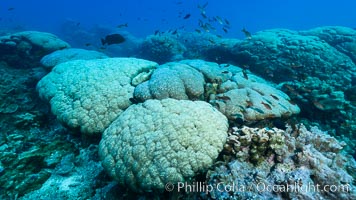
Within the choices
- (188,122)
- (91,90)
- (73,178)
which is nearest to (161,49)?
(91,90)

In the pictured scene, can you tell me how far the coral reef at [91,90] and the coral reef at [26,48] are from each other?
3.29 m

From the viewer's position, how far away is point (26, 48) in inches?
392

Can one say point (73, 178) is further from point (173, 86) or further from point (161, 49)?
point (161, 49)

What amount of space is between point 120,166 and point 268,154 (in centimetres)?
276

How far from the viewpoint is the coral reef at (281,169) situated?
3410 mm

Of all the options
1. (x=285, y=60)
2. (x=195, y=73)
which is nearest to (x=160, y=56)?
(x=285, y=60)

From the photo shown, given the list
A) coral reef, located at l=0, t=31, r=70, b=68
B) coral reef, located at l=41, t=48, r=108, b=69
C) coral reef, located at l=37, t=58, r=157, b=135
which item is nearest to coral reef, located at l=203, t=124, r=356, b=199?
coral reef, located at l=37, t=58, r=157, b=135

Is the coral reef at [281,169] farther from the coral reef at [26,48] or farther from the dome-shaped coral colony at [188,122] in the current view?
the coral reef at [26,48]

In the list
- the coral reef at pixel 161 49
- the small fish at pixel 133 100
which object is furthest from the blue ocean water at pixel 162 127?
the coral reef at pixel 161 49

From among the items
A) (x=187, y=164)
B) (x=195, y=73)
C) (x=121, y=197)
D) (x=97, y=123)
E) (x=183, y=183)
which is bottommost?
(x=121, y=197)

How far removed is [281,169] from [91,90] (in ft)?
16.6

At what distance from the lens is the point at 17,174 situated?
464 cm

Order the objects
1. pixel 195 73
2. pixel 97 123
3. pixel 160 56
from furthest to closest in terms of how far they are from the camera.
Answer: pixel 160 56, pixel 195 73, pixel 97 123

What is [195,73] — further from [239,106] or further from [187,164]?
[187,164]
